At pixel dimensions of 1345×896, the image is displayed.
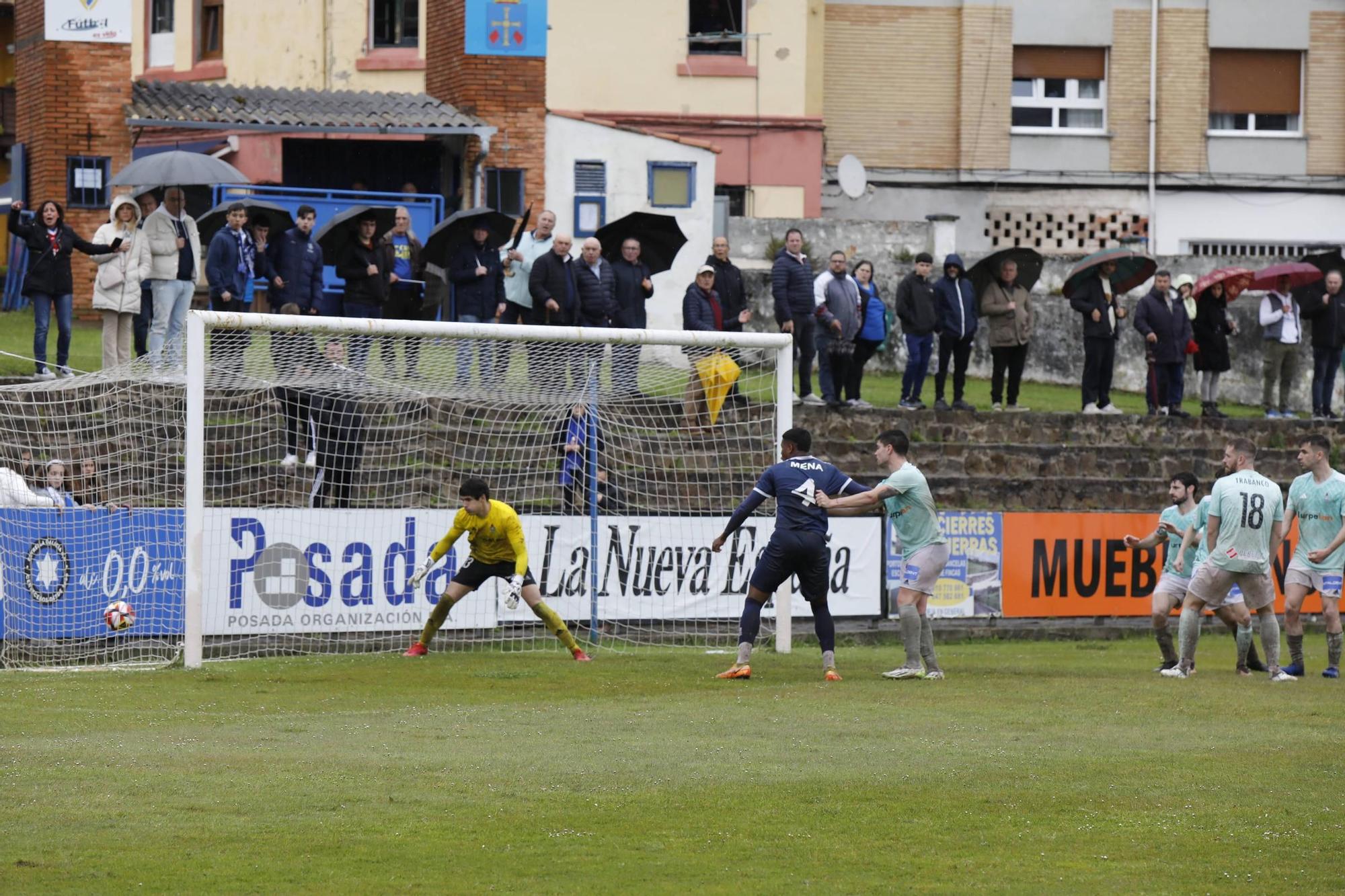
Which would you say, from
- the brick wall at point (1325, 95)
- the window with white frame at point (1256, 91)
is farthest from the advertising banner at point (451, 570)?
the brick wall at point (1325, 95)

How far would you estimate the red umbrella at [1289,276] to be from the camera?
25484 millimetres

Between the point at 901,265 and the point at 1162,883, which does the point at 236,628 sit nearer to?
the point at 1162,883

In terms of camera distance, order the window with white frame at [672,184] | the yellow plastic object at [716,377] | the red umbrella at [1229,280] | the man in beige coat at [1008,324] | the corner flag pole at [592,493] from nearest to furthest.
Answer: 1. the corner flag pole at [592,493]
2. the yellow plastic object at [716,377]
3. the man in beige coat at [1008,324]
4. the red umbrella at [1229,280]
5. the window with white frame at [672,184]

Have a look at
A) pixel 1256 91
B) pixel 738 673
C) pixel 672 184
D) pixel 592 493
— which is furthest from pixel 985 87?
pixel 738 673

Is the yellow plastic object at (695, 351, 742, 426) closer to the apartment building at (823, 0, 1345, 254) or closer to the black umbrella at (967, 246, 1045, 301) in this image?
the black umbrella at (967, 246, 1045, 301)

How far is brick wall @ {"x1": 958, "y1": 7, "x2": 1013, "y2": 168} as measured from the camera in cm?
3875

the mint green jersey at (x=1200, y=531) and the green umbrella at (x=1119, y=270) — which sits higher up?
the green umbrella at (x=1119, y=270)

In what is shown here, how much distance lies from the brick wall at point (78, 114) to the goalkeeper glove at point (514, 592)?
12913 millimetres

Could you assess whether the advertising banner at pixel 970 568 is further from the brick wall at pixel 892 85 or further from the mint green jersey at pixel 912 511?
the brick wall at pixel 892 85

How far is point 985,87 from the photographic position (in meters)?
38.8

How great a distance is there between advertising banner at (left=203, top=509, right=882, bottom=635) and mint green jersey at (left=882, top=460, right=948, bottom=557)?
374 centimetres

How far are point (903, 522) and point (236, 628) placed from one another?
6.07 m

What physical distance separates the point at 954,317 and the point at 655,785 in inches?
557

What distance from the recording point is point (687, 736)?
1137cm
